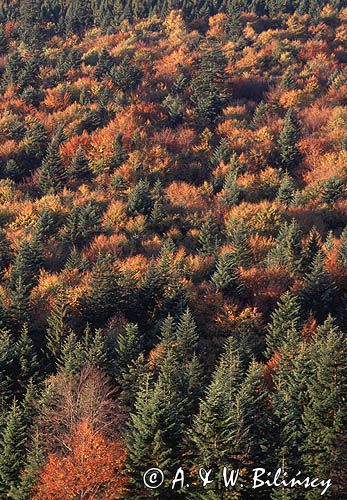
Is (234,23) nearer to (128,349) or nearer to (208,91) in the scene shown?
(208,91)

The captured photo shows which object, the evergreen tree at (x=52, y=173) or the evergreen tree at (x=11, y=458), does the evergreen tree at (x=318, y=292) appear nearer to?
the evergreen tree at (x=11, y=458)

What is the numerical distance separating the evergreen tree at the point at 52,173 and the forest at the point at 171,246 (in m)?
0.22

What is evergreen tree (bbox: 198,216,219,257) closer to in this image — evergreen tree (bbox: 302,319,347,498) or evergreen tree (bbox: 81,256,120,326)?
evergreen tree (bbox: 81,256,120,326)

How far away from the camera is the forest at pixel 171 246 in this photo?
2633cm

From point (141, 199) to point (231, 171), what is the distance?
15931mm

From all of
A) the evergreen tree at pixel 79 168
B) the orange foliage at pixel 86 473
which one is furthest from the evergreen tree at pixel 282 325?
the evergreen tree at pixel 79 168

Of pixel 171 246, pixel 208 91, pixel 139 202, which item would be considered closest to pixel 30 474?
pixel 171 246

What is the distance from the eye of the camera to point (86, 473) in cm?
2712

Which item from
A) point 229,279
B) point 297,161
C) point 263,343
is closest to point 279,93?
point 297,161

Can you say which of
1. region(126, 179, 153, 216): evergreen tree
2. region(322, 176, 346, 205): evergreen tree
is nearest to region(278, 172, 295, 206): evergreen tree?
region(322, 176, 346, 205): evergreen tree

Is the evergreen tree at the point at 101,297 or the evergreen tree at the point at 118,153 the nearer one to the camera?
the evergreen tree at the point at 101,297

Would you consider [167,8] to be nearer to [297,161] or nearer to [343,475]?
[297,161]

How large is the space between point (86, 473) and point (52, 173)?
50307mm

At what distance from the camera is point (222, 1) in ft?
415
